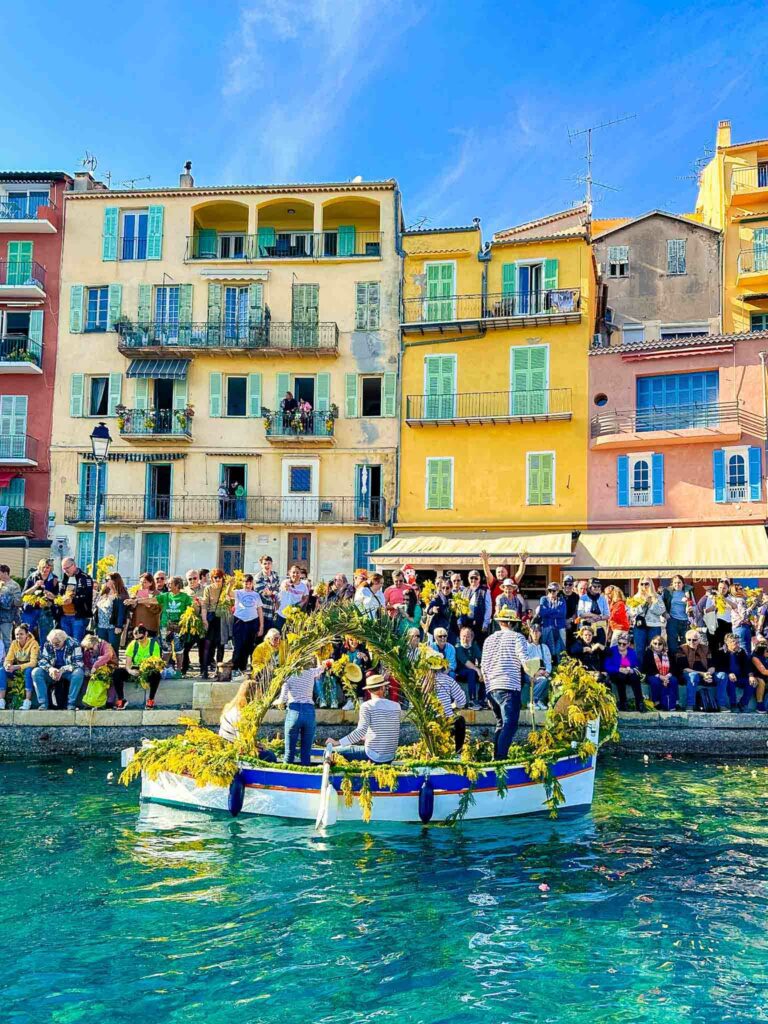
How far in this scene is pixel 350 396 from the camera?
31344 mm

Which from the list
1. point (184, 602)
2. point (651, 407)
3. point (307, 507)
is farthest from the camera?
point (307, 507)

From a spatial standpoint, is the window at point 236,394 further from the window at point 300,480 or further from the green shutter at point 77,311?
the green shutter at point 77,311

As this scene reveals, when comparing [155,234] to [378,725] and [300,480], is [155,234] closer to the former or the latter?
[300,480]

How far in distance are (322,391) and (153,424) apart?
19.5 ft

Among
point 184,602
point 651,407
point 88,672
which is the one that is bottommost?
point 88,672

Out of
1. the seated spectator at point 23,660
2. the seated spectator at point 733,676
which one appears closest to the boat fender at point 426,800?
the seated spectator at point 733,676

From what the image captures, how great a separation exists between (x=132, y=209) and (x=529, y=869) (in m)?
29.4

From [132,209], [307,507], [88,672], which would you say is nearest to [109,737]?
[88,672]

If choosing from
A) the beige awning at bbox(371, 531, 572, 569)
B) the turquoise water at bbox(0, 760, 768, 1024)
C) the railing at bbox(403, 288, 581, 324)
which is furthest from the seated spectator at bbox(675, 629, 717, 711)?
the railing at bbox(403, 288, 581, 324)

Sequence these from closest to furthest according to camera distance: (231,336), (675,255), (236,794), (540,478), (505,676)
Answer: (236,794) < (505,676) < (540,478) < (231,336) < (675,255)

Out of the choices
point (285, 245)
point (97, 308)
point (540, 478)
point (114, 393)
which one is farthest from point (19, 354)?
point (540, 478)

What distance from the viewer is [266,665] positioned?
12617 mm

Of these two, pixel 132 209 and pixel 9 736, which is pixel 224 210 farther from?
pixel 9 736

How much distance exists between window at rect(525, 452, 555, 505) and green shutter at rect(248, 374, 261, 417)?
9.54 meters
